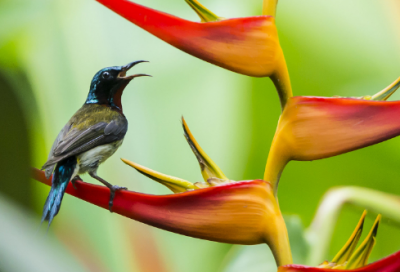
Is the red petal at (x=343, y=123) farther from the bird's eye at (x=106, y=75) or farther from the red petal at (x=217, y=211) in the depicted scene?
the bird's eye at (x=106, y=75)

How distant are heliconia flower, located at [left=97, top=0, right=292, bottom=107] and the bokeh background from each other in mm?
174

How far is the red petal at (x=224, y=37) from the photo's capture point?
1.13 ft

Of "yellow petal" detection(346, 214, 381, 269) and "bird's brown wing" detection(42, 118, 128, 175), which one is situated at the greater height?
"bird's brown wing" detection(42, 118, 128, 175)

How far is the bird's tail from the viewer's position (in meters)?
0.44

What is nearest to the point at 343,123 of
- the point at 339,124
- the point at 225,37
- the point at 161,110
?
the point at 339,124

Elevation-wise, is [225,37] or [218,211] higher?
[225,37]

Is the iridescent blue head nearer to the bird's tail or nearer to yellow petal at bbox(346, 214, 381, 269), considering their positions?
the bird's tail

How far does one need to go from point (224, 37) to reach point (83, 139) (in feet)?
0.80

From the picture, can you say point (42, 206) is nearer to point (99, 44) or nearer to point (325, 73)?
point (99, 44)

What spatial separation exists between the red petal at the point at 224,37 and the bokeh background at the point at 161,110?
18 cm

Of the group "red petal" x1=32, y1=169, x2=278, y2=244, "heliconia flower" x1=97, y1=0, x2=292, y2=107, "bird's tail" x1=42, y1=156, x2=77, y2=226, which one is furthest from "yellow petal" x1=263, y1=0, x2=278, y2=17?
"bird's tail" x1=42, y1=156, x2=77, y2=226

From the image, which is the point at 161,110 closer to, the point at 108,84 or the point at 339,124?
the point at 108,84

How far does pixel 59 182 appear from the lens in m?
0.44

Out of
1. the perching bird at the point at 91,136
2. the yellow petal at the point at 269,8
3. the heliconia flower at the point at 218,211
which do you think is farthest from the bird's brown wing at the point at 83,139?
the yellow petal at the point at 269,8
